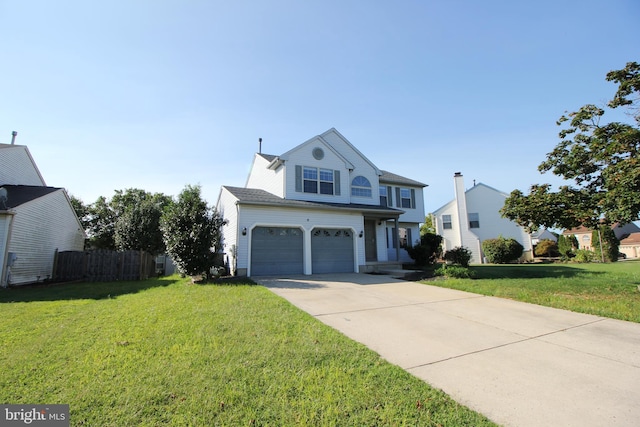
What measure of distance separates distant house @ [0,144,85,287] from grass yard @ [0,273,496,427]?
812 cm

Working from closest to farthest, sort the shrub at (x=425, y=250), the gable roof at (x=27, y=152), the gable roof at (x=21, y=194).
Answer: the gable roof at (x=21, y=194) → the gable roof at (x=27, y=152) → the shrub at (x=425, y=250)

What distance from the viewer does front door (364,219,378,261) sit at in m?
17.0

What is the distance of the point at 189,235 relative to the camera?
11.3 m

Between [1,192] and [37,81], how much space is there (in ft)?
→ 21.5

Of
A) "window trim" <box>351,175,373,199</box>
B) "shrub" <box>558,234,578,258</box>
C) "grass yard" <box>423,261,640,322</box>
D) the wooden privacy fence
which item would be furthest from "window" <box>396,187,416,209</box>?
the wooden privacy fence

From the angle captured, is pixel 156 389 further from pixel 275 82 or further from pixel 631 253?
pixel 631 253

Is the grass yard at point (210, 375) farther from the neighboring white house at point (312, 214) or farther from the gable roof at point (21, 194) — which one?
the gable roof at point (21, 194)

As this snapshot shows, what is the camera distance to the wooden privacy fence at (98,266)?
13.3 metres

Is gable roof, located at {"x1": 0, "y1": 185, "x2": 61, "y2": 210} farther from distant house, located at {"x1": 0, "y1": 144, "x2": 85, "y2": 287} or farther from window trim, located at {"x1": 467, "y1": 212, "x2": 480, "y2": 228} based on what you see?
window trim, located at {"x1": 467, "y1": 212, "x2": 480, "y2": 228}

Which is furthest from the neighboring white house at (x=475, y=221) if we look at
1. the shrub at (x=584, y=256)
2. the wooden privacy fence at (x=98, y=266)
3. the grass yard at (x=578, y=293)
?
the wooden privacy fence at (x=98, y=266)

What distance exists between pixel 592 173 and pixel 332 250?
439 inches

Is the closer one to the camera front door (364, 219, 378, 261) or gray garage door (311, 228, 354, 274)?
gray garage door (311, 228, 354, 274)

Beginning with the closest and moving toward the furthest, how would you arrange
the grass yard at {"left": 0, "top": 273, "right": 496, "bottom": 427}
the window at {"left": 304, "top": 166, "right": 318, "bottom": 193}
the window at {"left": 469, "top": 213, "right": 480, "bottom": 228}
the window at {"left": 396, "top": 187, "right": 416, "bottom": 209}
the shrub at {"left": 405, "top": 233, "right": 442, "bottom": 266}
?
the grass yard at {"left": 0, "top": 273, "right": 496, "bottom": 427} → the window at {"left": 304, "top": 166, "right": 318, "bottom": 193} → the shrub at {"left": 405, "top": 233, "right": 442, "bottom": 266} → the window at {"left": 396, "top": 187, "right": 416, "bottom": 209} → the window at {"left": 469, "top": 213, "right": 480, "bottom": 228}

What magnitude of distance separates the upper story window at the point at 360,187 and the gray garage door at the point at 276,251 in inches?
200
